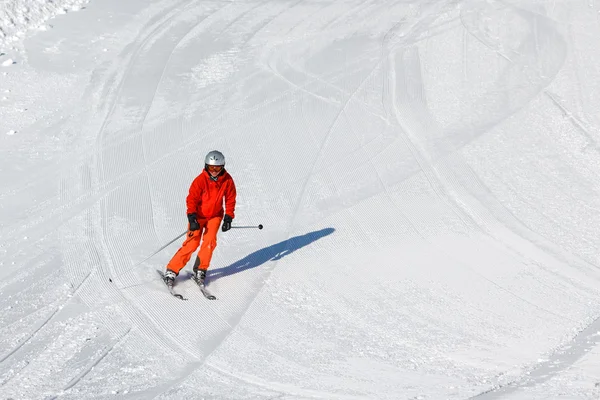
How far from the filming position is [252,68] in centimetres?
1867

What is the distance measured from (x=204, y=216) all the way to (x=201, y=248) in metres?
0.35

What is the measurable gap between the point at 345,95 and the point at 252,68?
6.56 ft

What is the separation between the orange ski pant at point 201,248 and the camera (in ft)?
37.5

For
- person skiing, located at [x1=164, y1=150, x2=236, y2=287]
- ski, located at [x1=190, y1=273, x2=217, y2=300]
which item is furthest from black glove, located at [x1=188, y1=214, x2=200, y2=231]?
ski, located at [x1=190, y1=273, x2=217, y2=300]

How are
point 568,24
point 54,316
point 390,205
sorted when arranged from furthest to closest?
1. point 568,24
2. point 390,205
3. point 54,316

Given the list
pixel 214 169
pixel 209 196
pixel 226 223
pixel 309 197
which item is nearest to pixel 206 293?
pixel 226 223

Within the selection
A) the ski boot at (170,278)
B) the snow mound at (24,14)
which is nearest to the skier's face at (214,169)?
the ski boot at (170,278)

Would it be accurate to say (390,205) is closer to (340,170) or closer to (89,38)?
(340,170)

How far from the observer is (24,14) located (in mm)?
19906

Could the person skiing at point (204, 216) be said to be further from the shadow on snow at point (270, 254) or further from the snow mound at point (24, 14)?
the snow mound at point (24, 14)

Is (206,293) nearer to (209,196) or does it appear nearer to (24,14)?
(209,196)

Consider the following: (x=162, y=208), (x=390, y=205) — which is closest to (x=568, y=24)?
(x=390, y=205)

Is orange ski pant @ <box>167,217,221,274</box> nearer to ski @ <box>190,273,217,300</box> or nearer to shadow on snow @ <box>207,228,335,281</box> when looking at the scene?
ski @ <box>190,273,217,300</box>

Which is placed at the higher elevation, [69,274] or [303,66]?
[303,66]
